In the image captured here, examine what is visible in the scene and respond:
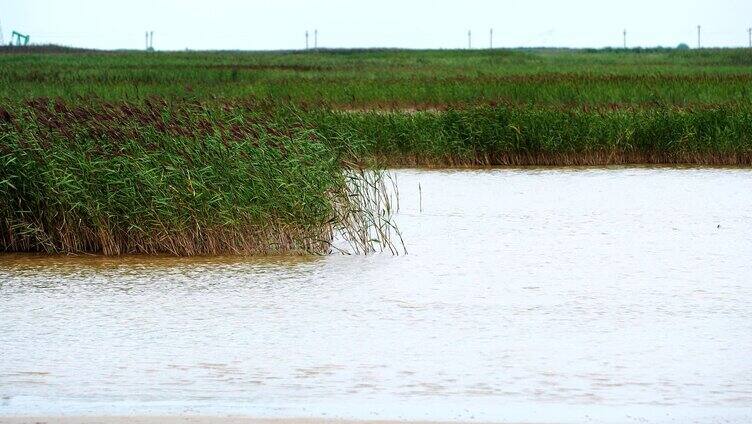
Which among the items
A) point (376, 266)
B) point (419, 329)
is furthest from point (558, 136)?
point (419, 329)

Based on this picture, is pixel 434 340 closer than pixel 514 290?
Yes

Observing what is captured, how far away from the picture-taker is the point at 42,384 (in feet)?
21.8

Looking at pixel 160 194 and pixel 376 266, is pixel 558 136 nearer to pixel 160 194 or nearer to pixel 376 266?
pixel 376 266

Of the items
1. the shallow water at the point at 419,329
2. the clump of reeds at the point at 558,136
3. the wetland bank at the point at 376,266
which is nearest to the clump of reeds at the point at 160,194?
the wetland bank at the point at 376,266

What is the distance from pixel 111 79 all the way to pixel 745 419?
29.0 metres

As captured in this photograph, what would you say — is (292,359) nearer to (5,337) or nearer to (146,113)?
(5,337)

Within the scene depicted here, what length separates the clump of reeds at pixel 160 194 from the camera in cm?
1111

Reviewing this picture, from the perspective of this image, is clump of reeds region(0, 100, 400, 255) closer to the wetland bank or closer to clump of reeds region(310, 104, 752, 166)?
the wetland bank

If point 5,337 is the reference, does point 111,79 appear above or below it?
above

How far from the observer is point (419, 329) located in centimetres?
820

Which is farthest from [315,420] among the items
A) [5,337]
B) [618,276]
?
[618,276]

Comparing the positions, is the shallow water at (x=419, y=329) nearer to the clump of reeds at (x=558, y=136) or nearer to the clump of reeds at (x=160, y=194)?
the clump of reeds at (x=160, y=194)

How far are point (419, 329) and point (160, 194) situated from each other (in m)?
3.76

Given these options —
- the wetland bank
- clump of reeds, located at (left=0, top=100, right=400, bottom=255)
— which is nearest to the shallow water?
the wetland bank
